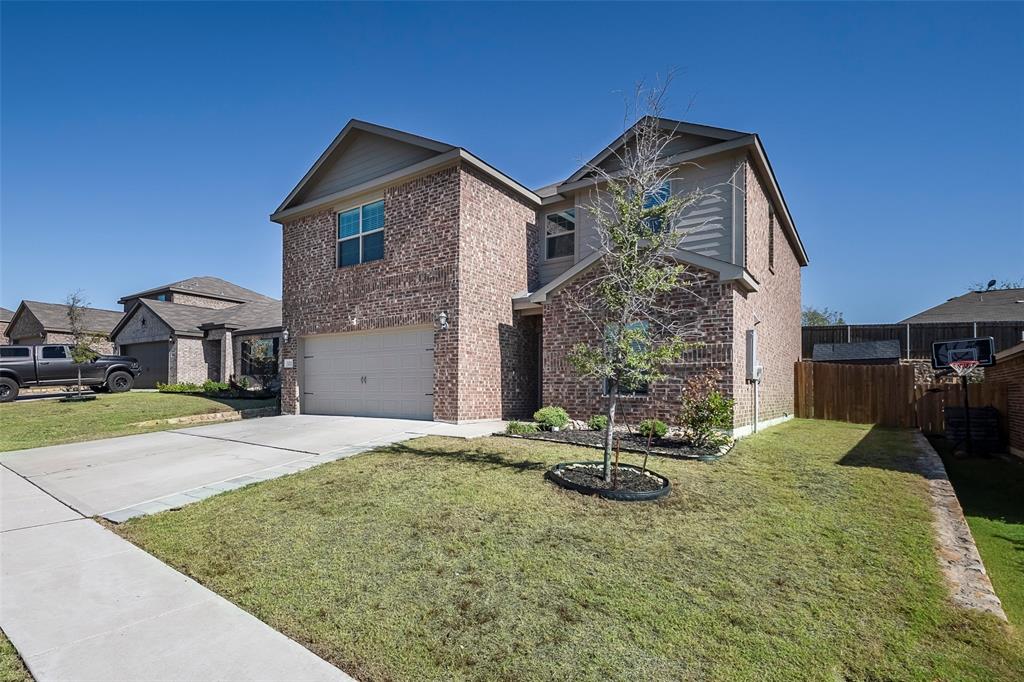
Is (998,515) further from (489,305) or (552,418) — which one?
(489,305)

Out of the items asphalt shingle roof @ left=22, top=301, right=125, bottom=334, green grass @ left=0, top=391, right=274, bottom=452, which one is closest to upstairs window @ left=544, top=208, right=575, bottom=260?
green grass @ left=0, top=391, right=274, bottom=452

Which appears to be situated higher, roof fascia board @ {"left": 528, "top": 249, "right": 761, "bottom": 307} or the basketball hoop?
roof fascia board @ {"left": 528, "top": 249, "right": 761, "bottom": 307}

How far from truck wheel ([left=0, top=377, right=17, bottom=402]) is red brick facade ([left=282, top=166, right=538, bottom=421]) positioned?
10.2 m

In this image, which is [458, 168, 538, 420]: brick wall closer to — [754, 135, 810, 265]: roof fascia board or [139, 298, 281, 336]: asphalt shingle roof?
[754, 135, 810, 265]: roof fascia board

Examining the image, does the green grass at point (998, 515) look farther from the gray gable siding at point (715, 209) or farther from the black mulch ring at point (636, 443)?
the gray gable siding at point (715, 209)

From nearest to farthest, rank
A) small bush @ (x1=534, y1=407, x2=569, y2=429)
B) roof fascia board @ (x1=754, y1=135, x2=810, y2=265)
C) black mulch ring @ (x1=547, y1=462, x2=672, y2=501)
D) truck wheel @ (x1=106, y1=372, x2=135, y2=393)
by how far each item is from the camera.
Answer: black mulch ring @ (x1=547, y1=462, x2=672, y2=501) → small bush @ (x1=534, y1=407, x2=569, y2=429) → roof fascia board @ (x1=754, y1=135, x2=810, y2=265) → truck wheel @ (x1=106, y1=372, x2=135, y2=393)

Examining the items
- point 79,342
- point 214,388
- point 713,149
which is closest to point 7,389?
point 79,342

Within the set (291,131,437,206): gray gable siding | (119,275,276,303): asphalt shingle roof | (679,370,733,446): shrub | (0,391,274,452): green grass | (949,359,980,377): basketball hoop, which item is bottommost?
(0,391,274,452): green grass

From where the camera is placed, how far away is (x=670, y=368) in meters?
9.65

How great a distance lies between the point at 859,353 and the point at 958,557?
20.0 metres

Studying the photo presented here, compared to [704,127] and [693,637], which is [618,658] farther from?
[704,127]

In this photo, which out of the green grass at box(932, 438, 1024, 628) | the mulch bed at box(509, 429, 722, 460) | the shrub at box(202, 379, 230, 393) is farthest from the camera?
the shrub at box(202, 379, 230, 393)

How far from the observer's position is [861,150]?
12805mm

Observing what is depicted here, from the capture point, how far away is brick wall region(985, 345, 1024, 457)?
9125 mm
